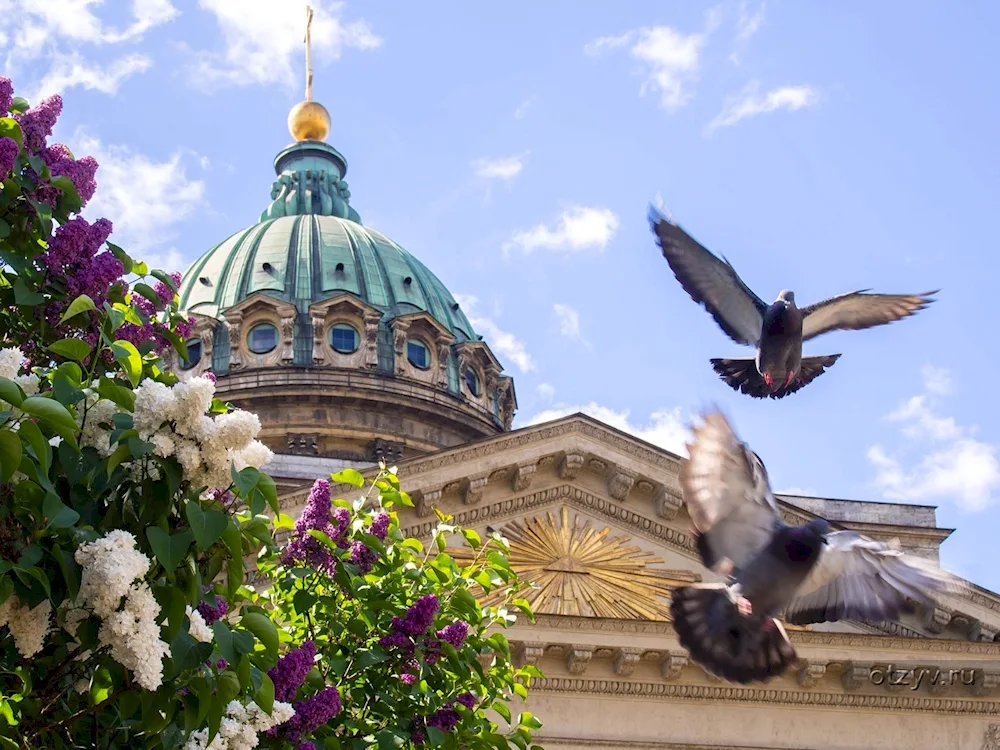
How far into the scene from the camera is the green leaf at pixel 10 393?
814 cm

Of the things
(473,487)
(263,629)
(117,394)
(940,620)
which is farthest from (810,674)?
(117,394)

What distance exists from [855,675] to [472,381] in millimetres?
31685

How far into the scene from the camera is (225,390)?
54875mm

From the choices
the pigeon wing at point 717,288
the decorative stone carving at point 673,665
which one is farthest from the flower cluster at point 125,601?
the decorative stone carving at point 673,665

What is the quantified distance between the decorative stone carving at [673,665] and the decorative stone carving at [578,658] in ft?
3.87

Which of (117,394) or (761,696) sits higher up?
(761,696)

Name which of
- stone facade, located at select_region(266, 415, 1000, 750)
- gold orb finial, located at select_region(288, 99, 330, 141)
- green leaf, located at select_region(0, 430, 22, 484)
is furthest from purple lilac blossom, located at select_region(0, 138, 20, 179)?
gold orb finial, located at select_region(288, 99, 330, 141)

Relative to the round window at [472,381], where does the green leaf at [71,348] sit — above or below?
below

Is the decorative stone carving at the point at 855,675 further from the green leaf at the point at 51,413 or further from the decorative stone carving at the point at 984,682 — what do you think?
the green leaf at the point at 51,413

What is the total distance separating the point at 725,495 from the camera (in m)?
9.26

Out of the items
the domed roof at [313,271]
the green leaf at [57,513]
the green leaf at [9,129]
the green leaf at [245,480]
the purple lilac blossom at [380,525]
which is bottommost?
the green leaf at [57,513]

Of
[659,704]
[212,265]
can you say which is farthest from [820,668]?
[212,265]

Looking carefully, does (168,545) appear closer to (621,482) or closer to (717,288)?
(717,288)

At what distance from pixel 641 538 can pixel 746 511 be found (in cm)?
2157
